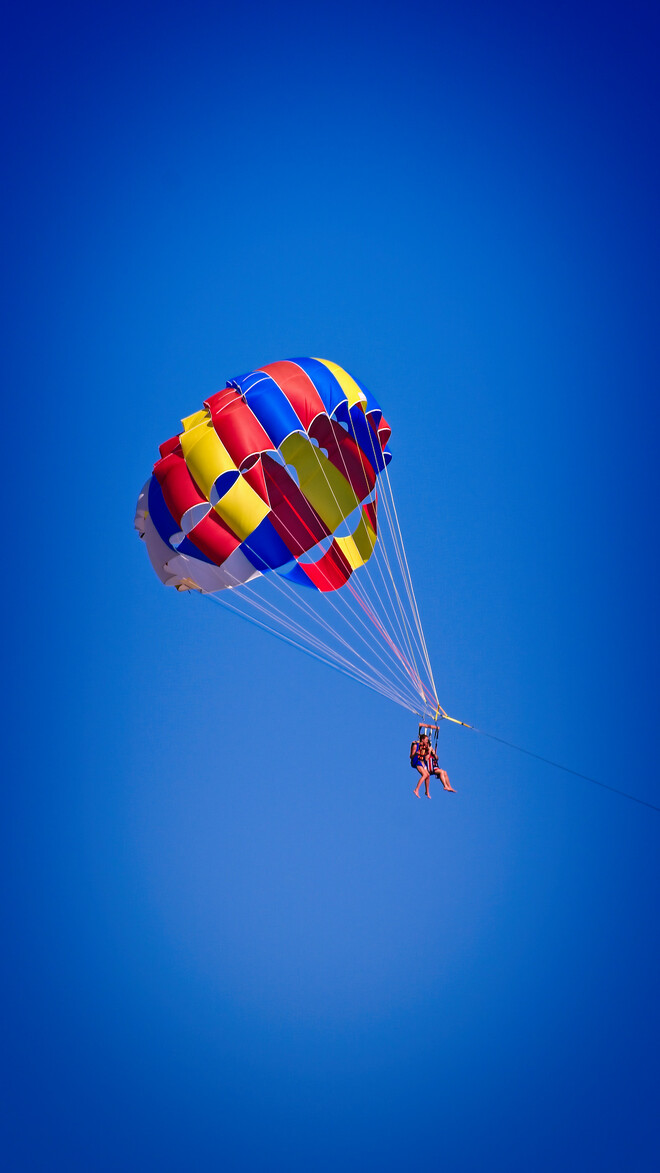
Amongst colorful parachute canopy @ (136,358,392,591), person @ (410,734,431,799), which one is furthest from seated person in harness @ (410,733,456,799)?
colorful parachute canopy @ (136,358,392,591)

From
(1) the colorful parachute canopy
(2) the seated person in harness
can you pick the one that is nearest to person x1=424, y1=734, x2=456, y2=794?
(2) the seated person in harness

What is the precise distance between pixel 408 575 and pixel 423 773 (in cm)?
245

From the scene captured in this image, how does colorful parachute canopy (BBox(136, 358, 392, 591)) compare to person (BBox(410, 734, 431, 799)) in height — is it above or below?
above

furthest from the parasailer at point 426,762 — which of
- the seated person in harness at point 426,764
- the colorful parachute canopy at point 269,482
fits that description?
the colorful parachute canopy at point 269,482

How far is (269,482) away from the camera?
12.4m

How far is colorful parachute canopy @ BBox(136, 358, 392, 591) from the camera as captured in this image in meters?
11.4

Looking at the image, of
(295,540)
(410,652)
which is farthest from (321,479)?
(410,652)

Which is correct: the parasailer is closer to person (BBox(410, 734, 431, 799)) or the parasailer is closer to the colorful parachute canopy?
person (BBox(410, 734, 431, 799))

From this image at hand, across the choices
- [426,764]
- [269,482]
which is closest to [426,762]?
[426,764]

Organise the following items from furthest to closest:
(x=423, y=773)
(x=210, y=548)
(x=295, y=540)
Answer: (x=295, y=540) → (x=210, y=548) → (x=423, y=773)

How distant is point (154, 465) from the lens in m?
11.8

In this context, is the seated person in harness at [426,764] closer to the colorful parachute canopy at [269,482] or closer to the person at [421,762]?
the person at [421,762]

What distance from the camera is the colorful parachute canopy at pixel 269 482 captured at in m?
11.4

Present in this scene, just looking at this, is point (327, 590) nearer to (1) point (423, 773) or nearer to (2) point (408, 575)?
(2) point (408, 575)
